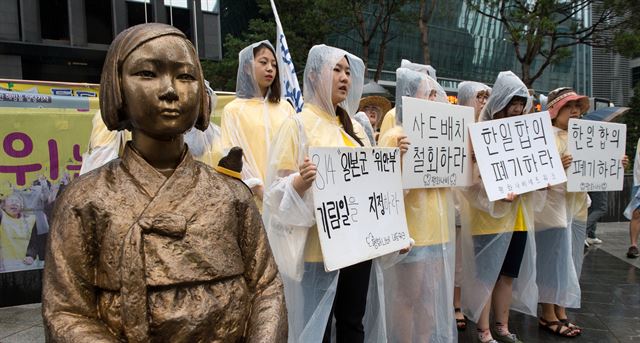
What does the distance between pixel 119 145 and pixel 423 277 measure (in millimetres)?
2057

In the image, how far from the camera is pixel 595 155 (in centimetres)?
481

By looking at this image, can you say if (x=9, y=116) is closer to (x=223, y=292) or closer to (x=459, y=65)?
(x=223, y=292)

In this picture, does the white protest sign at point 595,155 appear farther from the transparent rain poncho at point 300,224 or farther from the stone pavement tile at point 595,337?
the transparent rain poncho at point 300,224

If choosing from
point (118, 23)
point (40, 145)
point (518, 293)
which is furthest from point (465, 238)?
point (118, 23)

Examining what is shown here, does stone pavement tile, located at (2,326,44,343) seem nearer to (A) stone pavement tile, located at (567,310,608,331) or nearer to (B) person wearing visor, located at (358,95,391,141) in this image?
(B) person wearing visor, located at (358,95,391,141)

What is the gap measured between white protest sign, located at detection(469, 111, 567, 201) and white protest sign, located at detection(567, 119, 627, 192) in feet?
1.31

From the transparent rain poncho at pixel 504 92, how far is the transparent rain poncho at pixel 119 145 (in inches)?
82.2

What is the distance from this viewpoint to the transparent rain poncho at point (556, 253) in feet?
14.6

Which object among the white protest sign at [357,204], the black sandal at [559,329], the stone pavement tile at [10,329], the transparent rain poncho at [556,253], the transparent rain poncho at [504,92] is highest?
the transparent rain poncho at [504,92]

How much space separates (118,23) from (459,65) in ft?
94.7

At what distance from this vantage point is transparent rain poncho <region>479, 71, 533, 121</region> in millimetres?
4056

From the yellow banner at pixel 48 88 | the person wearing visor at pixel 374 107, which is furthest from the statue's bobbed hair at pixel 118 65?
the person wearing visor at pixel 374 107

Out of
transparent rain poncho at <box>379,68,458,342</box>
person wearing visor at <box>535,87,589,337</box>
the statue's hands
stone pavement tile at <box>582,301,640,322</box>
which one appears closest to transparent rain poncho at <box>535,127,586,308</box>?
person wearing visor at <box>535,87,589,337</box>

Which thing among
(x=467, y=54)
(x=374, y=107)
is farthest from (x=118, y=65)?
(x=467, y=54)
